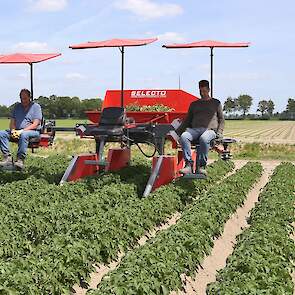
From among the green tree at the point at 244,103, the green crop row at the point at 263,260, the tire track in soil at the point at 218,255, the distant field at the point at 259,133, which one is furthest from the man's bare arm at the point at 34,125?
the green tree at the point at 244,103

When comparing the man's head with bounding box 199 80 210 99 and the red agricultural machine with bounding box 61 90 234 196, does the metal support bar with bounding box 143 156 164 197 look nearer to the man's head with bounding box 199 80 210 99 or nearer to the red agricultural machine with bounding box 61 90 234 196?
the red agricultural machine with bounding box 61 90 234 196

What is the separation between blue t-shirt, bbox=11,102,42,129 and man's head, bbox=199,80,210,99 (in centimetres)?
326

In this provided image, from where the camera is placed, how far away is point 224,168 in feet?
47.6

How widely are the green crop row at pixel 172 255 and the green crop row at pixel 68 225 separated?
46 cm

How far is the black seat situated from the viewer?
10680mm

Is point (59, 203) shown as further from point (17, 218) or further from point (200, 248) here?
point (200, 248)

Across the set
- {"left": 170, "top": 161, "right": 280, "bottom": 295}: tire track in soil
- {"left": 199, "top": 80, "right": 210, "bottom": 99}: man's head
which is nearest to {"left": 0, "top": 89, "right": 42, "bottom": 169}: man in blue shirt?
{"left": 199, "top": 80, "right": 210, "bottom": 99}: man's head

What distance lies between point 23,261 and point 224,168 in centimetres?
1027

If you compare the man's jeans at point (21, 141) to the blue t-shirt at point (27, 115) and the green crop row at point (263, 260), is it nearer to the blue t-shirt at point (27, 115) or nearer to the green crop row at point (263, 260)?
the blue t-shirt at point (27, 115)

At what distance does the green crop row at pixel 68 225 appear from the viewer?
4.72 metres

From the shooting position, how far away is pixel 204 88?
10.1 metres

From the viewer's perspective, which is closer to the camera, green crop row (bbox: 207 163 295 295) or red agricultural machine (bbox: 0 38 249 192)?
green crop row (bbox: 207 163 295 295)

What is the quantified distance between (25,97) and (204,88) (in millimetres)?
3562

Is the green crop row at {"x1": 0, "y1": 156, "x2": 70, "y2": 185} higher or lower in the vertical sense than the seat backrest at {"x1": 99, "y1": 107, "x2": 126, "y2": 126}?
lower
